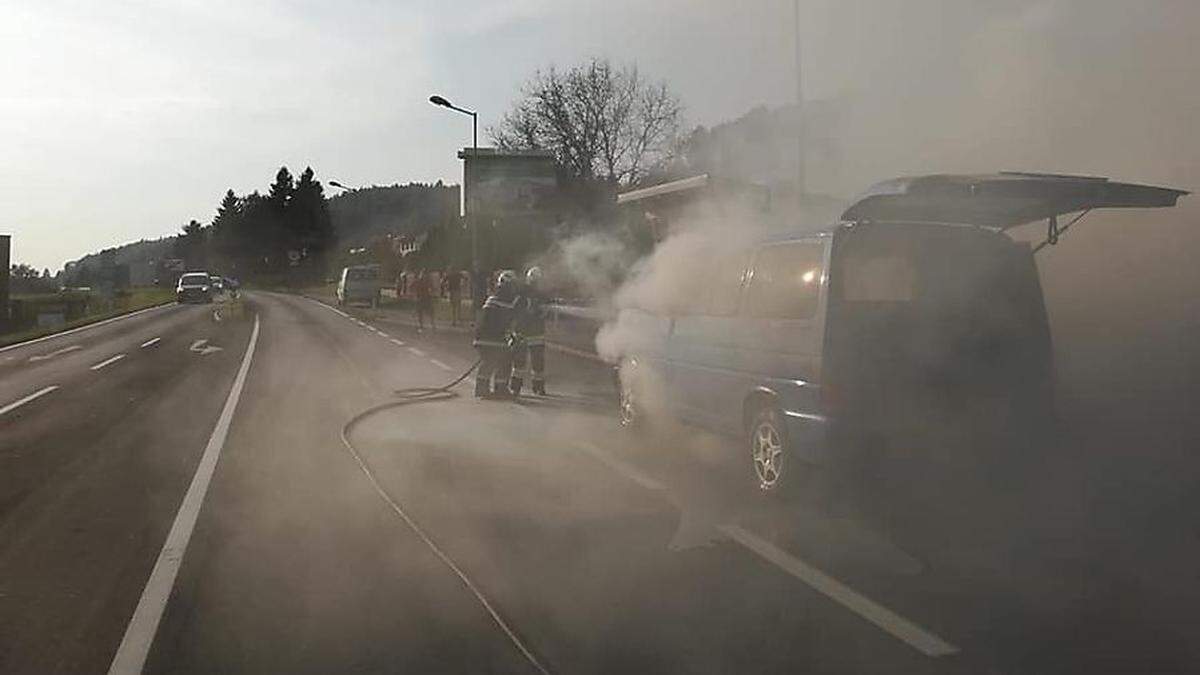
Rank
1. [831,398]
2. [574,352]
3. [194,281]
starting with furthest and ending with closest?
[194,281] < [574,352] < [831,398]

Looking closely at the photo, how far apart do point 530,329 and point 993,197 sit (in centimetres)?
687

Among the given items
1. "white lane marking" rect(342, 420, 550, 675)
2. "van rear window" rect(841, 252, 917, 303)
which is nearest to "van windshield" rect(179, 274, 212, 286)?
"white lane marking" rect(342, 420, 550, 675)

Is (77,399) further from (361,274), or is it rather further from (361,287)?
(361,274)

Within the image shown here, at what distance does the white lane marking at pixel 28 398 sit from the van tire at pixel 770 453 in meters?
8.92

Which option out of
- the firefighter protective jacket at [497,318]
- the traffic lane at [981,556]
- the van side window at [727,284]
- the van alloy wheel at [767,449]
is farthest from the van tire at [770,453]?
the firefighter protective jacket at [497,318]

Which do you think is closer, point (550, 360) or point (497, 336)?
point (497, 336)

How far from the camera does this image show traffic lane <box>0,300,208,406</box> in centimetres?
1493

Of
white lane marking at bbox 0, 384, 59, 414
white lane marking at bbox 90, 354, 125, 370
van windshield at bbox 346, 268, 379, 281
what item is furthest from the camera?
van windshield at bbox 346, 268, 379, 281

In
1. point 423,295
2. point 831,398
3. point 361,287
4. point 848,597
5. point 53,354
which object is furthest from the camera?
point 361,287

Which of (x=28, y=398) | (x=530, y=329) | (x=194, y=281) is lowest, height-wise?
(x=28, y=398)

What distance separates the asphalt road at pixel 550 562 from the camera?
3.92 metres

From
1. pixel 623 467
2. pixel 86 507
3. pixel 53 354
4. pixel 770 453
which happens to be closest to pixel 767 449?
pixel 770 453

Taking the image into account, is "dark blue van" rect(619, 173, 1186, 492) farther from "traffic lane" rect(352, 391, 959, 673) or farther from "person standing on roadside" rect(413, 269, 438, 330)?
"person standing on roadside" rect(413, 269, 438, 330)

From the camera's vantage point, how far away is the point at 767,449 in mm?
6535
